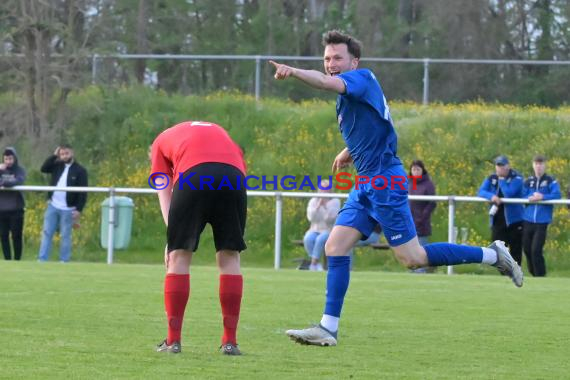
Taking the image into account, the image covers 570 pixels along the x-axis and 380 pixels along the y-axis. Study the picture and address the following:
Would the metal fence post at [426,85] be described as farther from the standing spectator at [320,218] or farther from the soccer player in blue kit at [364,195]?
the soccer player in blue kit at [364,195]

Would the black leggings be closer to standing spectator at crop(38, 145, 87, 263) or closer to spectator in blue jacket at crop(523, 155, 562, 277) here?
standing spectator at crop(38, 145, 87, 263)

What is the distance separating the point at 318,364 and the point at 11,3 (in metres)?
21.1

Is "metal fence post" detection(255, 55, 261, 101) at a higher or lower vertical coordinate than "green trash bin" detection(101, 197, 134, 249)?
higher

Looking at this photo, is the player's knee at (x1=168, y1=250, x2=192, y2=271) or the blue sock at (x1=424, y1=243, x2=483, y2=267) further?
the blue sock at (x1=424, y1=243, x2=483, y2=267)

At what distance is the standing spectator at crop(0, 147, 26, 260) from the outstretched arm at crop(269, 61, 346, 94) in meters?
12.7

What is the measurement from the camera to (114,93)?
27.0 m

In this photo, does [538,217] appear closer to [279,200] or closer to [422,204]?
[422,204]

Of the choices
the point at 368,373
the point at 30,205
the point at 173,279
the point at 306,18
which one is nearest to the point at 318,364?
the point at 368,373

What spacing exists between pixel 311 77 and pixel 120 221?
1353 cm

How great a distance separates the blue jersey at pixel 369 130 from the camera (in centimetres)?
789

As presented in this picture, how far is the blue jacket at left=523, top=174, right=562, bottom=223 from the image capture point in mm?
17359

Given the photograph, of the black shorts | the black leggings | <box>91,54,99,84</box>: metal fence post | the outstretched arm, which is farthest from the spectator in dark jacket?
the black shorts

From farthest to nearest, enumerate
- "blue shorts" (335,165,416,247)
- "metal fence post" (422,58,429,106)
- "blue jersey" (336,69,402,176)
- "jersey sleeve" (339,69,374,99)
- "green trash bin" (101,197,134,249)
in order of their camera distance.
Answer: "metal fence post" (422,58,429,106)
"green trash bin" (101,197,134,249)
"blue shorts" (335,165,416,247)
"blue jersey" (336,69,402,176)
"jersey sleeve" (339,69,374,99)

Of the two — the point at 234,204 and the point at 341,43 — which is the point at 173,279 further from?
the point at 341,43
